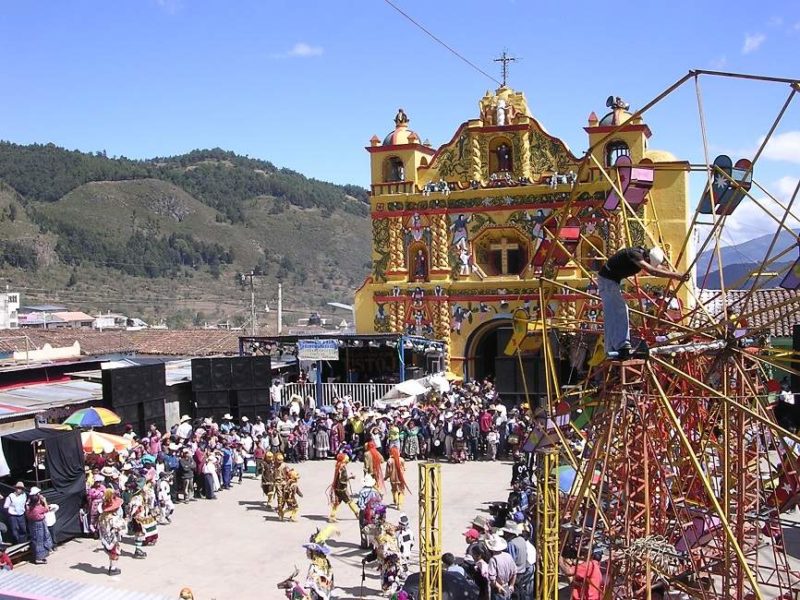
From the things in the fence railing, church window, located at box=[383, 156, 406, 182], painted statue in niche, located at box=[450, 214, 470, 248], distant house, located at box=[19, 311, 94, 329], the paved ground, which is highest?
church window, located at box=[383, 156, 406, 182]

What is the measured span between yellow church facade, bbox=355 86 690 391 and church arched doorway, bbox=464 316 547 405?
5cm

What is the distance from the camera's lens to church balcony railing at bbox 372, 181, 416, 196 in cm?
3412

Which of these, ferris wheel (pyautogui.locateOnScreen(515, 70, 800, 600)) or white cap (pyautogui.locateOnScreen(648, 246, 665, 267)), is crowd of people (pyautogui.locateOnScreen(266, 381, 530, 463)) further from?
white cap (pyautogui.locateOnScreen(648, 246, 665, 267))

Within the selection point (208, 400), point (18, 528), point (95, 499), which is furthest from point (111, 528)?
point (208, 400)

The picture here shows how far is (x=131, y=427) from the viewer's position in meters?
24.9

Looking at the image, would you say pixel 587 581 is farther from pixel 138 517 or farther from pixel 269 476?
pixel 269 476

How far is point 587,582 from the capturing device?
12117mm

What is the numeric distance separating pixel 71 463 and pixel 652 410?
1070 centimetres

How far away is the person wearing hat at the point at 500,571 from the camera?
13.1 m

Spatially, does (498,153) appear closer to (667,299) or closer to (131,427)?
(131,427)

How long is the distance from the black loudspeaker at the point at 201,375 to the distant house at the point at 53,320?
46.1 metres

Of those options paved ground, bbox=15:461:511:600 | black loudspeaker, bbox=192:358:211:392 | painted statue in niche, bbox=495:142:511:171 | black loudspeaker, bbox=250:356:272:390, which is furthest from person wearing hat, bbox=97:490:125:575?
painted statue in niche, bbox=495:142:511:171

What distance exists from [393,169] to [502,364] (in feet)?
25.9

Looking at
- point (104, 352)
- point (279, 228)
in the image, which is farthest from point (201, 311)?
point (104, 352)
